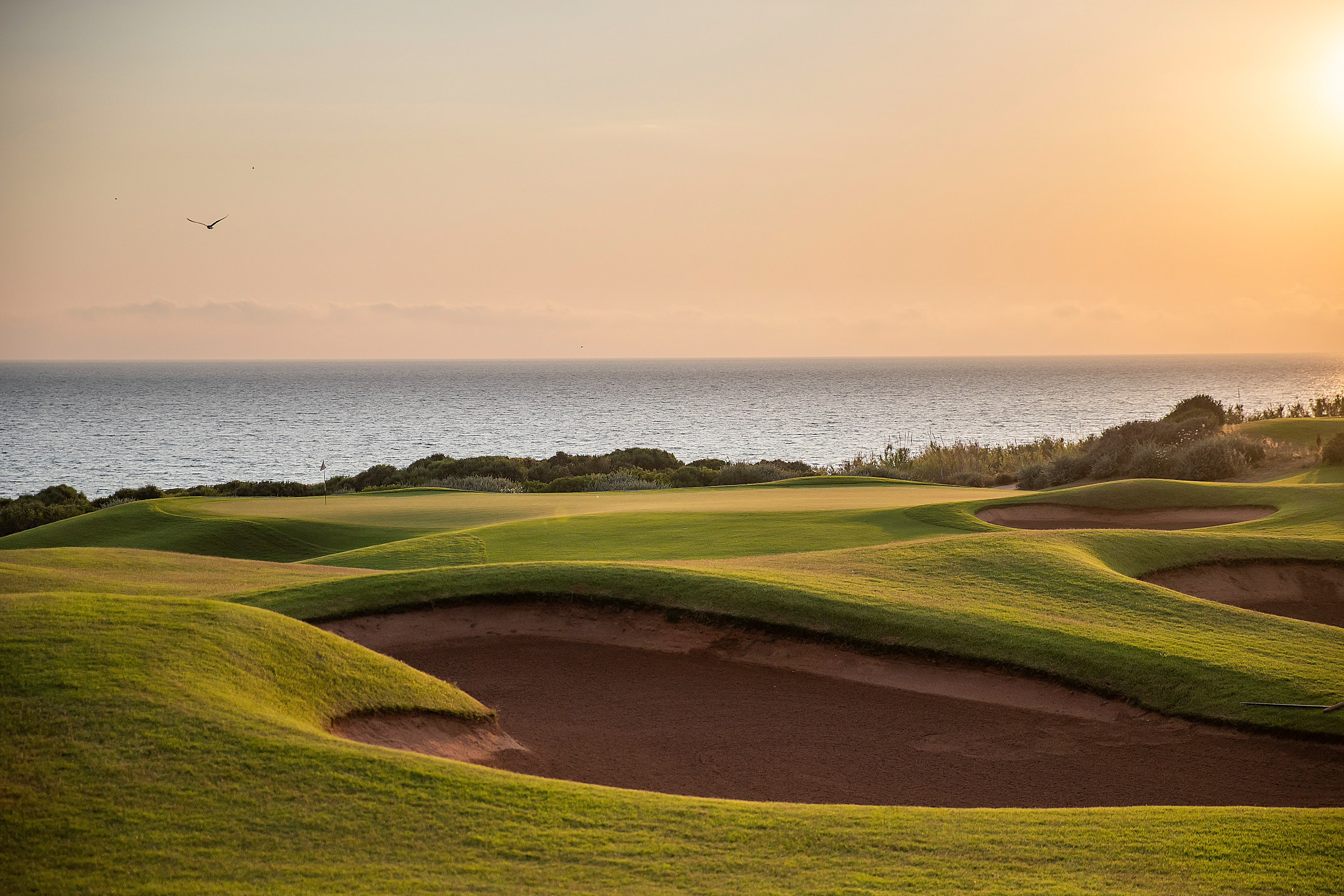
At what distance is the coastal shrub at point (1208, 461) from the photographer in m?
28.8

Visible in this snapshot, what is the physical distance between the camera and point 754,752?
972cm

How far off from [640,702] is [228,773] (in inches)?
207

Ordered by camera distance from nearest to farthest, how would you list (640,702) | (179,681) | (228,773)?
1. (228,773)
2. (179,681)
3. (640,702)

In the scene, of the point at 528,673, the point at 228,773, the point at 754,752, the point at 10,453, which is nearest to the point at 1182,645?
the point at 754,752

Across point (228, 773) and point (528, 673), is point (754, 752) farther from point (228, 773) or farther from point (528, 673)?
point (228, 773)

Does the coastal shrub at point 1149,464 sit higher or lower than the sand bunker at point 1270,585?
higher

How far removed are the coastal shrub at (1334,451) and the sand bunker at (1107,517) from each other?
792cm

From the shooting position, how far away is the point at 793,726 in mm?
10336

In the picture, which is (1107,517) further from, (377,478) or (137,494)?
(137,494)

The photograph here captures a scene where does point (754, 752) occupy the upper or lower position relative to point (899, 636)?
lower

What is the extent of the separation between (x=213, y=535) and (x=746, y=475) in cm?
2380

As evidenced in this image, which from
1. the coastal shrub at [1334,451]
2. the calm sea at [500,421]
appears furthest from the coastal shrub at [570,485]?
the calm sea at [500,421]

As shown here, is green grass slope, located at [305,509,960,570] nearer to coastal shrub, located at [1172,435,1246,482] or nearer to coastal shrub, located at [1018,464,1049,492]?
coastal shrub, located at [1172,435,1246,482]

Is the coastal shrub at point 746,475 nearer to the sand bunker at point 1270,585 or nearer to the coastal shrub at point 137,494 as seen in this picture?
the sand bunker at point 1270,585
